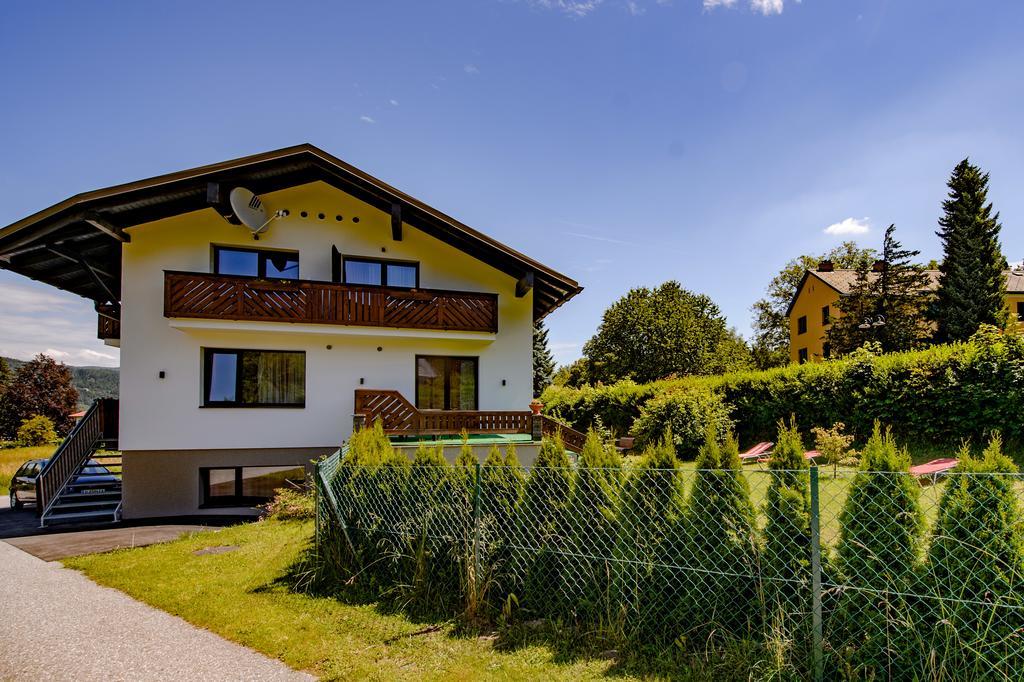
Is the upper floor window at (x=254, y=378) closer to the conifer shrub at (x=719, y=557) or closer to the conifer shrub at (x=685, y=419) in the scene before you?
the conifer shrub at (x=719, y=557)

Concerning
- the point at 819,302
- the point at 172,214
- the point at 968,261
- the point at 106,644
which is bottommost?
the point at 106,644

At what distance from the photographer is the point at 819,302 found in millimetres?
38156

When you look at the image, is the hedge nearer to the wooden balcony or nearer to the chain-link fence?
the wooden balcony

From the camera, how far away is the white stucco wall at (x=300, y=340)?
11883 millimetres

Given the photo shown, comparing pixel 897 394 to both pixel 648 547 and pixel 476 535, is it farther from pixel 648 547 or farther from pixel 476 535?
pixel 476 535

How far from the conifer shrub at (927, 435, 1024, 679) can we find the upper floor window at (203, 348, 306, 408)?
1232cm

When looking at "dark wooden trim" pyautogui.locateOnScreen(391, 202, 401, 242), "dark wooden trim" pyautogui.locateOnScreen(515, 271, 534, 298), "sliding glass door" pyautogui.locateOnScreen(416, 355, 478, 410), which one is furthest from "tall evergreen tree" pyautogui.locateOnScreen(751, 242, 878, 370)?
"dark wooden trim" pyautogui.locateOnScreen(391, 202, 401, 242)

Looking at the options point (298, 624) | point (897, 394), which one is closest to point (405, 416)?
point (298, 624)

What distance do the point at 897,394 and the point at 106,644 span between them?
60.8ft

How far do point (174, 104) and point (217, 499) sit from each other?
8.73 metres

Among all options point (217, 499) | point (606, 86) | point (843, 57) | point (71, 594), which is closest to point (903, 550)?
point (71, 594)

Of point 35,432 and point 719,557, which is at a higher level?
point 719,557

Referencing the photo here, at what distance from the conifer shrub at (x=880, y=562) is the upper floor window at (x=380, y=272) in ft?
37.6

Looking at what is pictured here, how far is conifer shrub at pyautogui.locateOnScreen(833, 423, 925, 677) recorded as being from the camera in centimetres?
341
